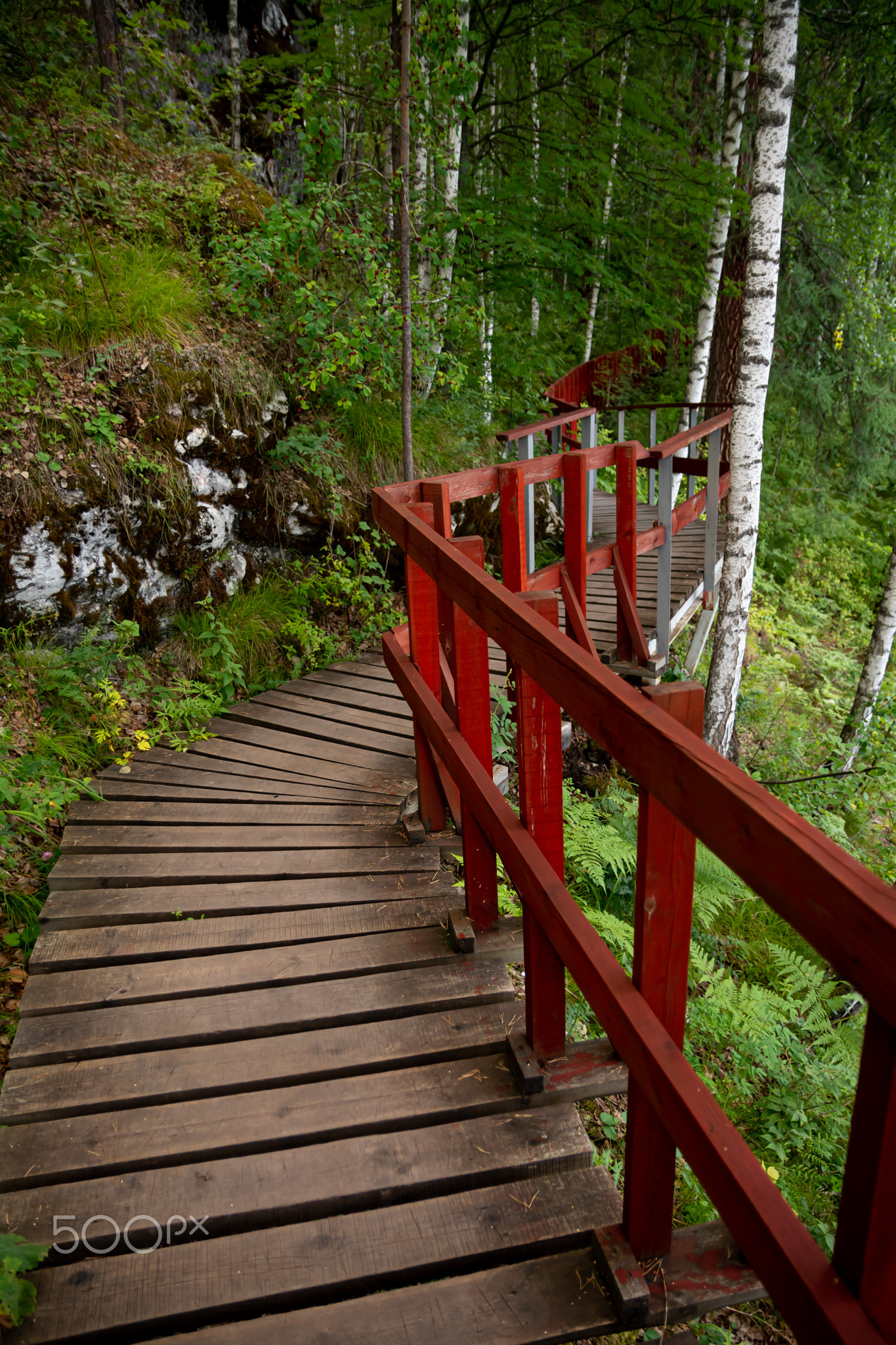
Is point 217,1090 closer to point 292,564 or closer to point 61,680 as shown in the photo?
point 61,680

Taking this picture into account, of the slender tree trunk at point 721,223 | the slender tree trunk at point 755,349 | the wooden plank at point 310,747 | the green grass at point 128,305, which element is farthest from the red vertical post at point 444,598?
the slender tree trunk at point 721,223

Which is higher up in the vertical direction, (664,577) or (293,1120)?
(664,577)

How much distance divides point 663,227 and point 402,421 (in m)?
7.24

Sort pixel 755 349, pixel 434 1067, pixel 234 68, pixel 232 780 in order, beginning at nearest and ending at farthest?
pixel 434 1067 < pixel 232 780 < pixel 755 349 < pixel 234 68

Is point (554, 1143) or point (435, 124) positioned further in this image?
point (435, 124)

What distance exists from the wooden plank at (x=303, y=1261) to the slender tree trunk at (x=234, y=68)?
36.5 feet

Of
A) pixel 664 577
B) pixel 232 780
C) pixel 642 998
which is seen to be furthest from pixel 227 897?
pixel 664 577

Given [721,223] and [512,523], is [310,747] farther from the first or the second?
[721,223]

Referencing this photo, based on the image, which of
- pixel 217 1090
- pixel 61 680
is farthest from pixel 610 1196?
pixel 61 680

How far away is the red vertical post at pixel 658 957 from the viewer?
1.44 m

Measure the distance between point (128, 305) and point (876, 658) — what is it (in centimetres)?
856

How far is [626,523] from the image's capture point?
4910 millimetres

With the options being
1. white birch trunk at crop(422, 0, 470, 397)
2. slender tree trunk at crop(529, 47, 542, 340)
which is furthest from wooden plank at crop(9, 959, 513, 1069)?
slender tree trunk at crop(529, 47, 542, 340)

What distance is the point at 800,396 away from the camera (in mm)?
12992
